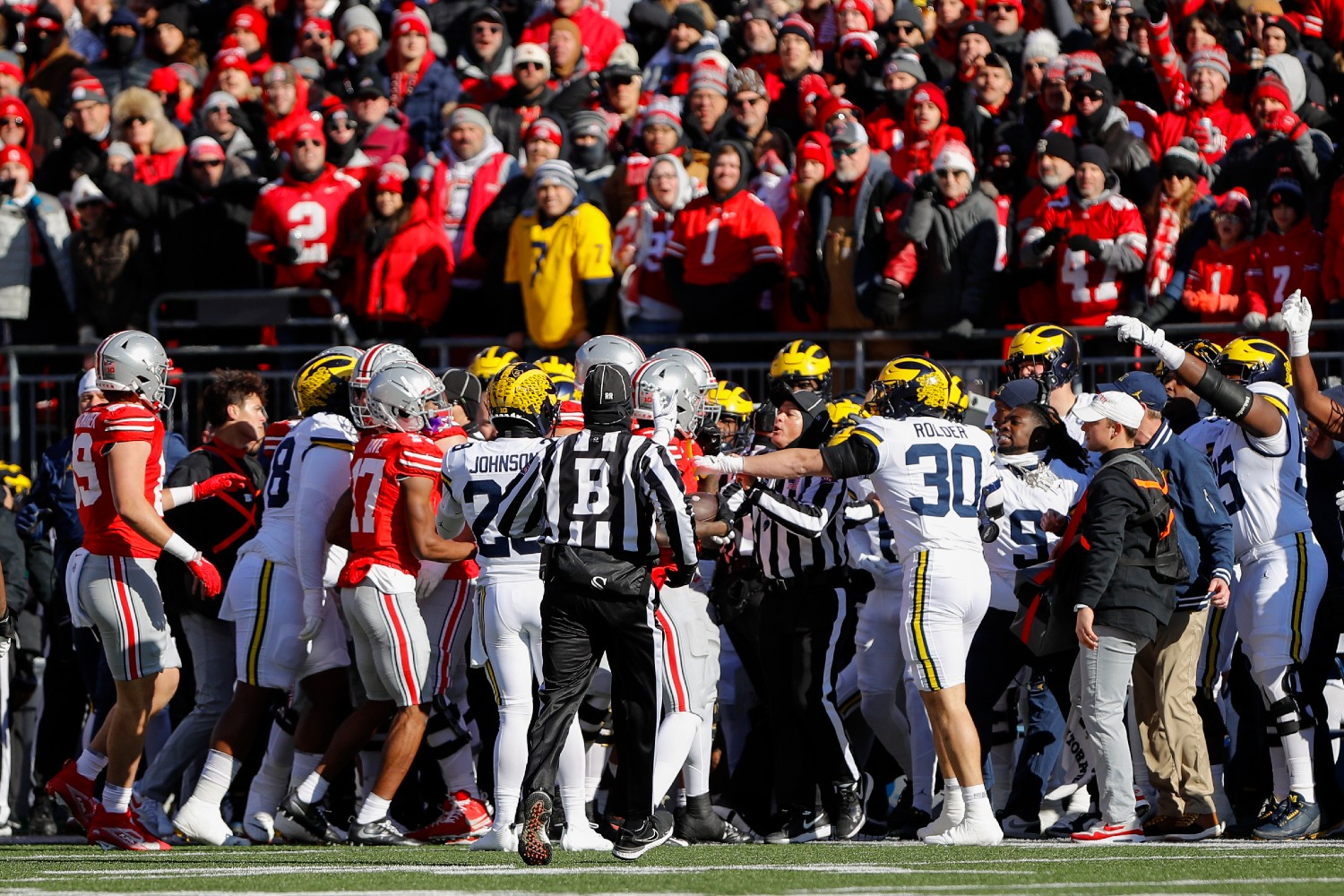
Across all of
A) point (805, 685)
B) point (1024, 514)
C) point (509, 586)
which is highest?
point (1024, 514)

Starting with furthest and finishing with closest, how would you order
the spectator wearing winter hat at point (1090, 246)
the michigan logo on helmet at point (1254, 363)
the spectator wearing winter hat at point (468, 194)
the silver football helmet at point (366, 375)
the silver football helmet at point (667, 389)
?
1. the spectator wearing winter hat at point (468, 194)
2. the spectator wearing winter hat at point (1090, 246)
3. the michigan logo on helmet at point (1254, 363)
4. the silver football helmet at point (366, 375)
5. the silver football helmet at point (667, 389)

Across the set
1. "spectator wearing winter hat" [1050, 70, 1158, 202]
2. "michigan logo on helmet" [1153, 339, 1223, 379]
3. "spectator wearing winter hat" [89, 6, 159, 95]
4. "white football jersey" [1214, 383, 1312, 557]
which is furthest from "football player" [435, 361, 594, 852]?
"spectator wearing winter hat" [89, 6, 159, 95]

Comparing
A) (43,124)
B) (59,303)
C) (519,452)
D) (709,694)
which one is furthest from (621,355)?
(43,124)

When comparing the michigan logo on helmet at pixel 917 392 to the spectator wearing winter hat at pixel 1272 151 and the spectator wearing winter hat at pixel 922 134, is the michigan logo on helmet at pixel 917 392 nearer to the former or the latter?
the spectator wearing winter hat at pixel 1272 151

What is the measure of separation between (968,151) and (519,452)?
480cm

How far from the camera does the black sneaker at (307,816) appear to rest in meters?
8.88

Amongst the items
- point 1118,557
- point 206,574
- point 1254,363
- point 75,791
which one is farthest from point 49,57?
point 1118,557

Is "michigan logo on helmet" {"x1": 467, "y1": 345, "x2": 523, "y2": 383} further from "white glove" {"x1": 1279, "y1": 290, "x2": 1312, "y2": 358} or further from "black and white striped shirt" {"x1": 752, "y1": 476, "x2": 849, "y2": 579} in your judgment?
"white glove" {"x1": 1279, "y1": 290, "x2": 1312, "y2": 358}

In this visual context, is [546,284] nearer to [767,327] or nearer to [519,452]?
[767,327]

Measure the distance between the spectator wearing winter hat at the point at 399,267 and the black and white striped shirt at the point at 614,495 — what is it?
5.24 metres

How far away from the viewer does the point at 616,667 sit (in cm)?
745

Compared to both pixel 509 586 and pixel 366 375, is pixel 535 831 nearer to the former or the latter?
pixel 509 586

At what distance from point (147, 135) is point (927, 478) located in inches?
324

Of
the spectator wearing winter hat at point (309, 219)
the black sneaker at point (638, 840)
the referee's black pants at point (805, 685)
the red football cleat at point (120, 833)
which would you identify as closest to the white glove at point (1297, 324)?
the referee's black pants at point (805, 685)
